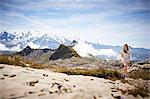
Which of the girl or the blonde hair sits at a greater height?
the blonde hair

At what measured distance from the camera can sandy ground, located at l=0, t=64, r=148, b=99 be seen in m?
6.95

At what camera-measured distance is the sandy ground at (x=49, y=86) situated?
6.95 meters

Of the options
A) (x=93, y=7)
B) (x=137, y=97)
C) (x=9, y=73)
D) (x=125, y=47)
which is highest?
(x=93, y=7)

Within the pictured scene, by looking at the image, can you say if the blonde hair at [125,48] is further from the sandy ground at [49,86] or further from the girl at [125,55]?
the sandy ground at [49,86]

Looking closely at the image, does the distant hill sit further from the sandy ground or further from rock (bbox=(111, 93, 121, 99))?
rock (bbox=(111, 93, 121, 99))

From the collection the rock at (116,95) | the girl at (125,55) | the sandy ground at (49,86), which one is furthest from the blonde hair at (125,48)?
the rock at (116,95)

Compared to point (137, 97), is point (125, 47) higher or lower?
higher

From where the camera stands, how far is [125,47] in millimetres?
9617

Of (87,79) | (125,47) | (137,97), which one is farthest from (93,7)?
(137,97)

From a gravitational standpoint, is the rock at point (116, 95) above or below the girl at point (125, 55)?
below

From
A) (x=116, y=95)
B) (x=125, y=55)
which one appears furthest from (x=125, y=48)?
(x=116, y=95)

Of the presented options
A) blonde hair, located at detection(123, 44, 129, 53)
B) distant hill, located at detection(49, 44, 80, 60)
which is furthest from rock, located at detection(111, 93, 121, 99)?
distant hill, located at detection(49, 44, 80, 60)

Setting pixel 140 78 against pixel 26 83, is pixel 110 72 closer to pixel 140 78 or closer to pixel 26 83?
pixel 140 78

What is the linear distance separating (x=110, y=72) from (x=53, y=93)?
3158 mm
